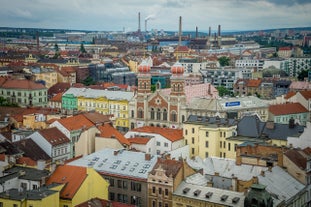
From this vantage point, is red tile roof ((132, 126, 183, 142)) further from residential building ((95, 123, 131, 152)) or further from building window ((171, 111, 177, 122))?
building window ((171, 111, 177, 122))

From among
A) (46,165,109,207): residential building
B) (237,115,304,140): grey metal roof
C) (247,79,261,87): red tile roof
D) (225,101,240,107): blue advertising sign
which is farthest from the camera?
(247,79,261,87): red tile roof

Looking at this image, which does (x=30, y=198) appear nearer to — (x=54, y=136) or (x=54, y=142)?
(x=54, y=142)

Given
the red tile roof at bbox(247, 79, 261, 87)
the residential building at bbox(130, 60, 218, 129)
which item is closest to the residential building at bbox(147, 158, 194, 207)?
the residential building at bbox(130, 60, 218, 129)

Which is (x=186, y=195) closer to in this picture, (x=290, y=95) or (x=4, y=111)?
(x=4, y=111)

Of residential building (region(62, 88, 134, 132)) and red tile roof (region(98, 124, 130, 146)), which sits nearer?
red tile roof (region(98, 124, 130, 146))

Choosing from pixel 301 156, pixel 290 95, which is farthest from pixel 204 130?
pixel 290 95

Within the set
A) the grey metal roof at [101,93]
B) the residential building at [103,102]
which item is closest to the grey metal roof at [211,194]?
the residential building at [103,102]
